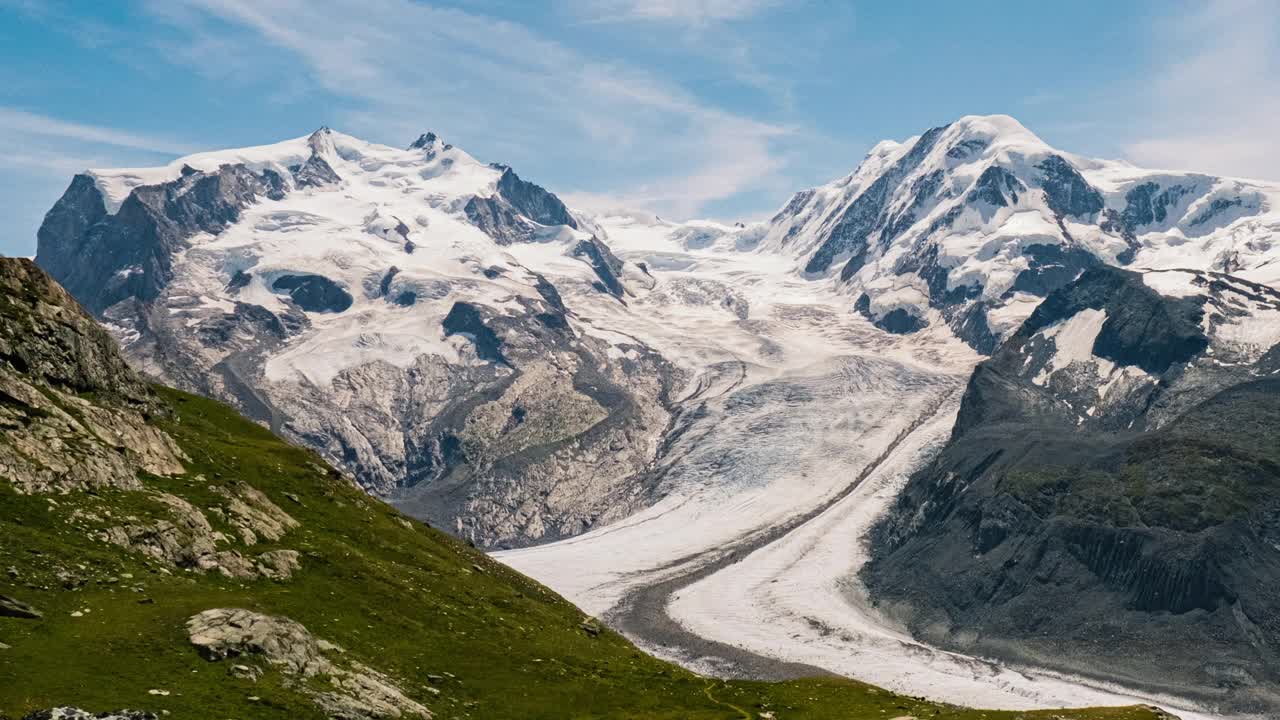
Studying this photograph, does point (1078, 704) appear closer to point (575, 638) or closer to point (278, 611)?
point (575, 638)

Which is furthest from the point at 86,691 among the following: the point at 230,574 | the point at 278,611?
the point at 230,574

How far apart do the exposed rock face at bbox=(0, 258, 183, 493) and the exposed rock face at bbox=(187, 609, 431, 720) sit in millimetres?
16718

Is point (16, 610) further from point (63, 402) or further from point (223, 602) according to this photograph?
point (63, 402)

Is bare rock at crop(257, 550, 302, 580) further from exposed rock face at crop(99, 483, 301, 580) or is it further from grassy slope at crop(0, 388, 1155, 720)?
grassy slope at crop(0, 388, 1155, 720)

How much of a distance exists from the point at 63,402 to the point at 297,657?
98.7 feet

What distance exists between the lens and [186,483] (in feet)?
248

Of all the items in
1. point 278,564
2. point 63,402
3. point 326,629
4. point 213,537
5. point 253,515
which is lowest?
point 326,629

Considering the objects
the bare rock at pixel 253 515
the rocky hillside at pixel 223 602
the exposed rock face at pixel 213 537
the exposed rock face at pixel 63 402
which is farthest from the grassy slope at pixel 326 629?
the exposed rock face at pixel 63 402

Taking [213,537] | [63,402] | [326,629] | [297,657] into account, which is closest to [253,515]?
[213,537]

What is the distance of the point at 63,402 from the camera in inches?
2869

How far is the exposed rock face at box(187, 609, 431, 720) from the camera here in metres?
52.1

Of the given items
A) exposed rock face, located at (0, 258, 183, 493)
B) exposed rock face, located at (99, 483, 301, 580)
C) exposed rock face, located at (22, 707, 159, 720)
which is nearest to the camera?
exposed rock face, located at (22, 707, 159, 720)

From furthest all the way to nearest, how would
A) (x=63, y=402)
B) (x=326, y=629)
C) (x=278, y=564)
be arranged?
(x=63, y=402) → (x=278, y=564) → (x=326, y=629)

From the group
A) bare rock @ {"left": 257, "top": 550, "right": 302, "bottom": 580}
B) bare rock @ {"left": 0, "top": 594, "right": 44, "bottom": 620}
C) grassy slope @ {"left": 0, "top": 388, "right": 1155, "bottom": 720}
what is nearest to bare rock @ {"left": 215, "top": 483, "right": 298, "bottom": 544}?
grassy slope @ {"left": 0, "top": 388, "right": 1155, "bottom": 720}
